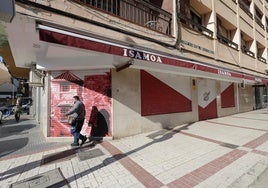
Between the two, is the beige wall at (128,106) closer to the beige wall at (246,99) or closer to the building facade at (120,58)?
the building facade at (120,58)

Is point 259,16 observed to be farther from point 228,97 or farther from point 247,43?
point 228,97

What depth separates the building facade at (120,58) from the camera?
5012mm

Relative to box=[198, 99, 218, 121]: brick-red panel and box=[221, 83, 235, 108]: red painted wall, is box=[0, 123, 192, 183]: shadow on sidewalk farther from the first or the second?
box=[221, 83, 235, 108]: red painted wall

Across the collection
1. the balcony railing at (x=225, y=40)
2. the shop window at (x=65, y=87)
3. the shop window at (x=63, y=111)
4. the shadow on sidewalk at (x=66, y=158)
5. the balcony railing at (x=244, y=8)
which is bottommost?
the shadow on sidewalk at (x=66, y=158)

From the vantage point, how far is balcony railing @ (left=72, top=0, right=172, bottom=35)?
795 cm

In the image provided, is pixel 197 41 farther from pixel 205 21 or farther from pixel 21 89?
pixel 21 89

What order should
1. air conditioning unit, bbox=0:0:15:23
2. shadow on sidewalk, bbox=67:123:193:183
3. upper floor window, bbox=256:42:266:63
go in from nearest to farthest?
air conditioning unit, bbox=0:0:15:23
shadow on sidewalk, bbox=67:123:193:183
upper floor window, bbox=256:42:266:63

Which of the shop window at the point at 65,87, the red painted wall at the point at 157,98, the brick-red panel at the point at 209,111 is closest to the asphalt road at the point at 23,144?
the shop window at the point at 65,87

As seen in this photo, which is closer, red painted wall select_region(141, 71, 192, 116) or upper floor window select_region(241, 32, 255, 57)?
red painted wall select_region(141, 71, 192, 116)

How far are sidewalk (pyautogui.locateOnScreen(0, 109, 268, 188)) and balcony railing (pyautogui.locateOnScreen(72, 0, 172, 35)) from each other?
551 centimetres

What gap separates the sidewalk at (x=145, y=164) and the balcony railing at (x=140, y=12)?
551 centimetres

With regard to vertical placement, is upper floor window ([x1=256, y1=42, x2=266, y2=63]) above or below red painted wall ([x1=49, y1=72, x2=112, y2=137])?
above

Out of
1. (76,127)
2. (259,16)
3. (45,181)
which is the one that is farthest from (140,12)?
(259,16)

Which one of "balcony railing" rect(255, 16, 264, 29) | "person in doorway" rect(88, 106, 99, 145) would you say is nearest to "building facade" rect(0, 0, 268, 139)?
"person in doorway" rect(88, 106, 99, 145)
